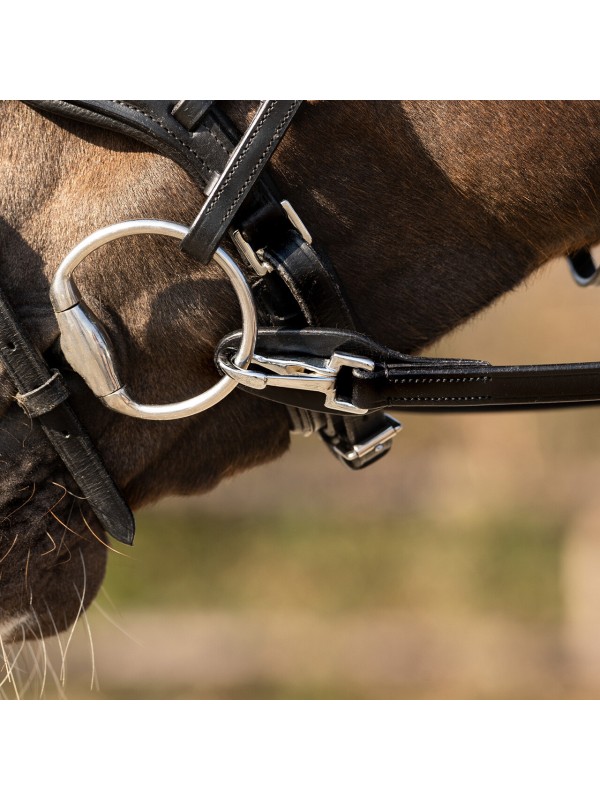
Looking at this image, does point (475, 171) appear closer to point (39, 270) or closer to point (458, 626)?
point (39, 270)

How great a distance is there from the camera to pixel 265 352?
104 centimetres

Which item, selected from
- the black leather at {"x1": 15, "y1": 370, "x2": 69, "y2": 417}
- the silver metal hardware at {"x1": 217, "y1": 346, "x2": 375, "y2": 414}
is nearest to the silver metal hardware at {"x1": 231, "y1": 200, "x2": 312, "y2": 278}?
the silver metal hardware at {"x1": 217, "y1": 346, "x2": 375, "y2": 414}

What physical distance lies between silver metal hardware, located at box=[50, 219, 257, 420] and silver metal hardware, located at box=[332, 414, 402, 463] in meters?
0.32

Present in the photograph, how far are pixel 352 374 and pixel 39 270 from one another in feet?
1.42

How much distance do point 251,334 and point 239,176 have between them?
195 mm

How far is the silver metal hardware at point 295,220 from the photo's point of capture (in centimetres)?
99

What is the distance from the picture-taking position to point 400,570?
4363 mm

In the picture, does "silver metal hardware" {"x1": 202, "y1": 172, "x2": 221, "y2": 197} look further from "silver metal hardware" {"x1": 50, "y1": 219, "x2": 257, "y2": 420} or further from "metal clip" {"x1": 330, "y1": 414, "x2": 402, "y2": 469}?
"metal clip" {"x1": 330, "y1": 414, "x2": 402, "y2": 469}

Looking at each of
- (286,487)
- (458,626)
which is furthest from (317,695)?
(286,487)

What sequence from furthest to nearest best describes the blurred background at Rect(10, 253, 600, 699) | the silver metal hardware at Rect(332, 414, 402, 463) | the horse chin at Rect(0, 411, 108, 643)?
the blurred background at Rect(10, 253, 600, 699), the silver metal hardware at Rect(332, 414, 402, 463), the horse chin at Rect(0, 411, 108, 643)

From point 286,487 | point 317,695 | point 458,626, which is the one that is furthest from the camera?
point 286,487

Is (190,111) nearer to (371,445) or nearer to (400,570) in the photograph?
(371,445)

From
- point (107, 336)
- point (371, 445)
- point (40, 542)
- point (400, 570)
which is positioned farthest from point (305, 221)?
point (400, 570)

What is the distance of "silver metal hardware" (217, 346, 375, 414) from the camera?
101cm
